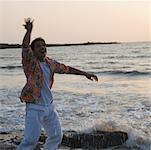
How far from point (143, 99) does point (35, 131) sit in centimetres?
990

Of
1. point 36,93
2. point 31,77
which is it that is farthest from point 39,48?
point 36,93

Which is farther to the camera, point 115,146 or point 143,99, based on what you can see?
point 143,99

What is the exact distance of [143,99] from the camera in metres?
14.5

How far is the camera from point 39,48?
4.93 metres

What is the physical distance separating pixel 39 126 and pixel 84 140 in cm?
296

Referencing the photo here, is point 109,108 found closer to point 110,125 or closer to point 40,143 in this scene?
point 110,125

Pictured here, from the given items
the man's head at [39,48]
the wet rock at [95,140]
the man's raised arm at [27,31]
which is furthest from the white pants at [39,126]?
the wet rock at [95,140]

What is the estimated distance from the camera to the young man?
4.86 meters

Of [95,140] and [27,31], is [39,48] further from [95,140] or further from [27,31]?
[95,140]

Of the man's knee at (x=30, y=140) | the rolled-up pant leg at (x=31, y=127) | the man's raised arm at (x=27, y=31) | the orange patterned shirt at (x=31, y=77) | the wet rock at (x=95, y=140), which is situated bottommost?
the wet rock at (x=95, y=140)

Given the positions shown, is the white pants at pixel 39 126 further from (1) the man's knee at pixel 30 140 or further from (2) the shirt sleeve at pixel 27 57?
(2) the shirt sleeve at pixel 27 57

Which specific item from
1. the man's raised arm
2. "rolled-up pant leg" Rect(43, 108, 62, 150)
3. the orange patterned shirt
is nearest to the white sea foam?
"rolled-up pant leg" Rect(43, 108, 62, 150)

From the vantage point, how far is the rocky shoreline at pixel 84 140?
7430 mm

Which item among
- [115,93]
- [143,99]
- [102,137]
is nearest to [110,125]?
[102,137]
